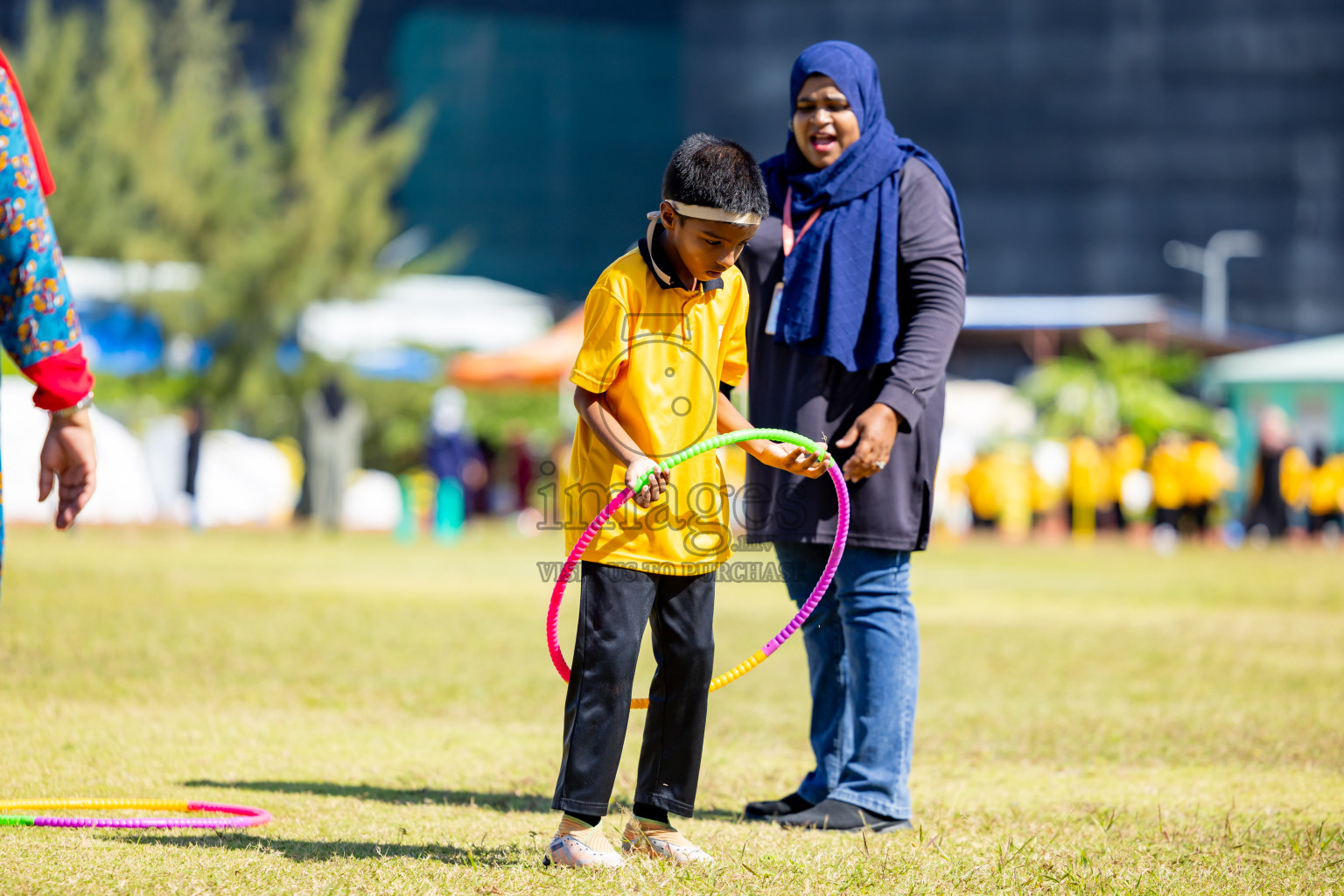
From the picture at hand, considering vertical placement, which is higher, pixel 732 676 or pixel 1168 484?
pixel 1168 484

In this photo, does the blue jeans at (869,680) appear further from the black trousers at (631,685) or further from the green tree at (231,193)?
the green tree at (231,193)

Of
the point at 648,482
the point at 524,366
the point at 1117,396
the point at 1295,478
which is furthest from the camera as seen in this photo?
the point at 1117,396

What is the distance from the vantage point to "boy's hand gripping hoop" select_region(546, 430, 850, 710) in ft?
11.9

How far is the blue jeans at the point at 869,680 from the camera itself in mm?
4434

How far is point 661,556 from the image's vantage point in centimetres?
369

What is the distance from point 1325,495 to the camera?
23203mm

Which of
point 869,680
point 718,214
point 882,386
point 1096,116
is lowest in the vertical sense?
point 869,680

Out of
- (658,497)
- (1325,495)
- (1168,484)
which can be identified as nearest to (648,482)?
(658,497)

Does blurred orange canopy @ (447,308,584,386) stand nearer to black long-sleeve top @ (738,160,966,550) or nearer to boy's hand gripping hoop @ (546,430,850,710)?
black long-sleeve top @ (738,160,966,550)

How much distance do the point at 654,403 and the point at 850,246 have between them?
1047 mm

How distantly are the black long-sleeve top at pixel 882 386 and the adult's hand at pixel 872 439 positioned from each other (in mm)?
146

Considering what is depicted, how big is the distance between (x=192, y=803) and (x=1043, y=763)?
2.86m

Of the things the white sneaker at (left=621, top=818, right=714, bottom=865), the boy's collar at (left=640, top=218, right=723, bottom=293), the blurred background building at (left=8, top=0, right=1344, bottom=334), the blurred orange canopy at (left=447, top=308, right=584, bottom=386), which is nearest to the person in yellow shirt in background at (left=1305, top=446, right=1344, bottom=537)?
the blurred orange canopy at (left=447, top=308, right=584, bottom=386)

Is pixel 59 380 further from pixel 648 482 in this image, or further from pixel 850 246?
pixel 850 246
